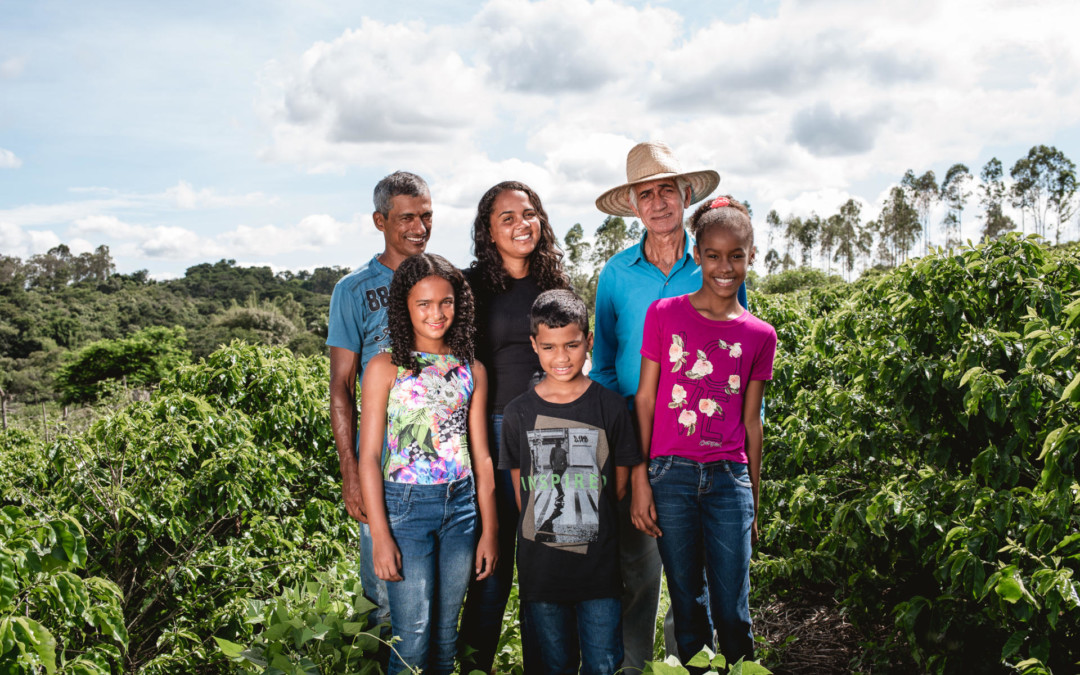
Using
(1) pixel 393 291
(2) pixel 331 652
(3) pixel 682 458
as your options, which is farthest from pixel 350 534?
(3) pixel 682 458

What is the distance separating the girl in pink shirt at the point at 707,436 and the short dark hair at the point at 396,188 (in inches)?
38.3

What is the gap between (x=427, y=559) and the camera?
89.0 inches

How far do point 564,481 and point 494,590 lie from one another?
55 cm

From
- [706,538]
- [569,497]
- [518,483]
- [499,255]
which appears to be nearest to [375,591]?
[518,483]

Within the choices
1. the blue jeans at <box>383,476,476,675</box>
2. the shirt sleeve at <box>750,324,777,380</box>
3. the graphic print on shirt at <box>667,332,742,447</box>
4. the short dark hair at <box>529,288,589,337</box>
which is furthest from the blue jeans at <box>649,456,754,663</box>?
the blue jeans at <box>383,476,476,675</box>

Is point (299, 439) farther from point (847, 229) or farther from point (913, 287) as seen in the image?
point (847, 229)

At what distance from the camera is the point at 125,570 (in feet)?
11.2

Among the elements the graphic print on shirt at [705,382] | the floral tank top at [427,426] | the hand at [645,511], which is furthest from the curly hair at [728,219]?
the floral tank top at [427,426]

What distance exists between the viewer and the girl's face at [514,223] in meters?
2.52

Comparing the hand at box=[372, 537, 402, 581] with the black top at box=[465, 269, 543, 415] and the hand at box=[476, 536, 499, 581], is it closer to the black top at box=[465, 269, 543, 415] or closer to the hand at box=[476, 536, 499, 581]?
the hand at box=[476, 536, 499, 581]

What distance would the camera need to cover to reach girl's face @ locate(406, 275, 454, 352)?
91.5 inches

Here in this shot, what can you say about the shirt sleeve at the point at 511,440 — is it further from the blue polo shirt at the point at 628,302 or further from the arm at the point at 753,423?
the arm at the point at 753,423

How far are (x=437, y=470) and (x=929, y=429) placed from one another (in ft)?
6.31

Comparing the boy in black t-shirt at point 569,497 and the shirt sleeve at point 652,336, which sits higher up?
the shirt sleeve at point 652,336
